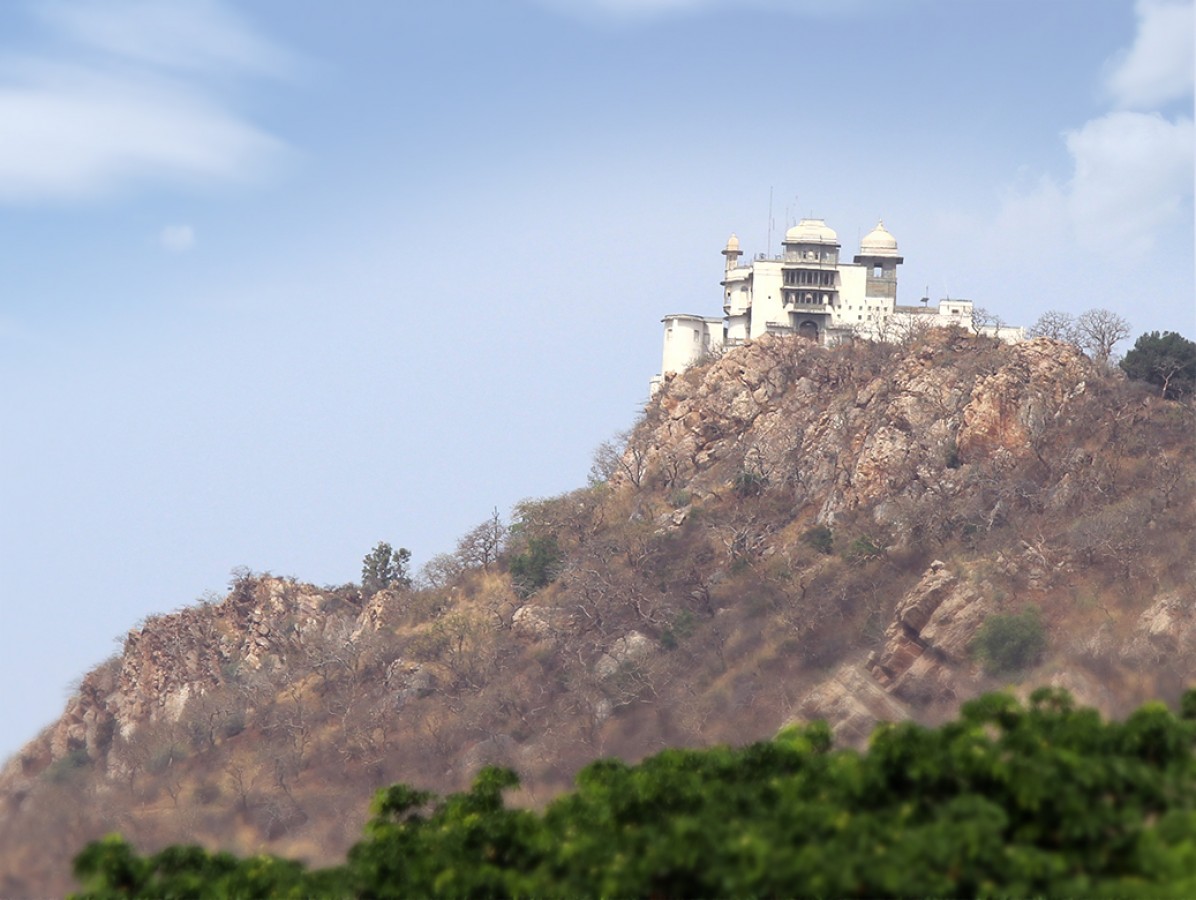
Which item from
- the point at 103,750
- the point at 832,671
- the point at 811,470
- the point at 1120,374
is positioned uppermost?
the point at 1120,374

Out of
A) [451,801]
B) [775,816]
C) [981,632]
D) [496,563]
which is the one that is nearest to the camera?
[775,816]

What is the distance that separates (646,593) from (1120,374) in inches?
1060

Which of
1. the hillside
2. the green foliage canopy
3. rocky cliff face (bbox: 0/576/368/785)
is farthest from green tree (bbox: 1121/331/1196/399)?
the green foliage canopy

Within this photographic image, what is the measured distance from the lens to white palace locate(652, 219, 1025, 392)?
313 ft

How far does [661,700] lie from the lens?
77.8m

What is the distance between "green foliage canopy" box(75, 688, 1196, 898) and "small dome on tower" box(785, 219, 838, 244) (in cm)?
7323

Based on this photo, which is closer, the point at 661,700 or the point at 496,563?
the point at 661,700

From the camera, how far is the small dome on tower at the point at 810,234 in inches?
3831

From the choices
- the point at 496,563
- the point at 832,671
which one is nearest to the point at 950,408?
the point at 832,671

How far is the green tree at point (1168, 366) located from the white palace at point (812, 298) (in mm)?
11975

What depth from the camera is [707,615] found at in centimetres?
8369

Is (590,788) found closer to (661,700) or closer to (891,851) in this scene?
(891,851)

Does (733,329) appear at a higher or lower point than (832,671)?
higher

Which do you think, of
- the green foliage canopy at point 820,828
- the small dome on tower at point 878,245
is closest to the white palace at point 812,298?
the small dome on tower at point 878,245
